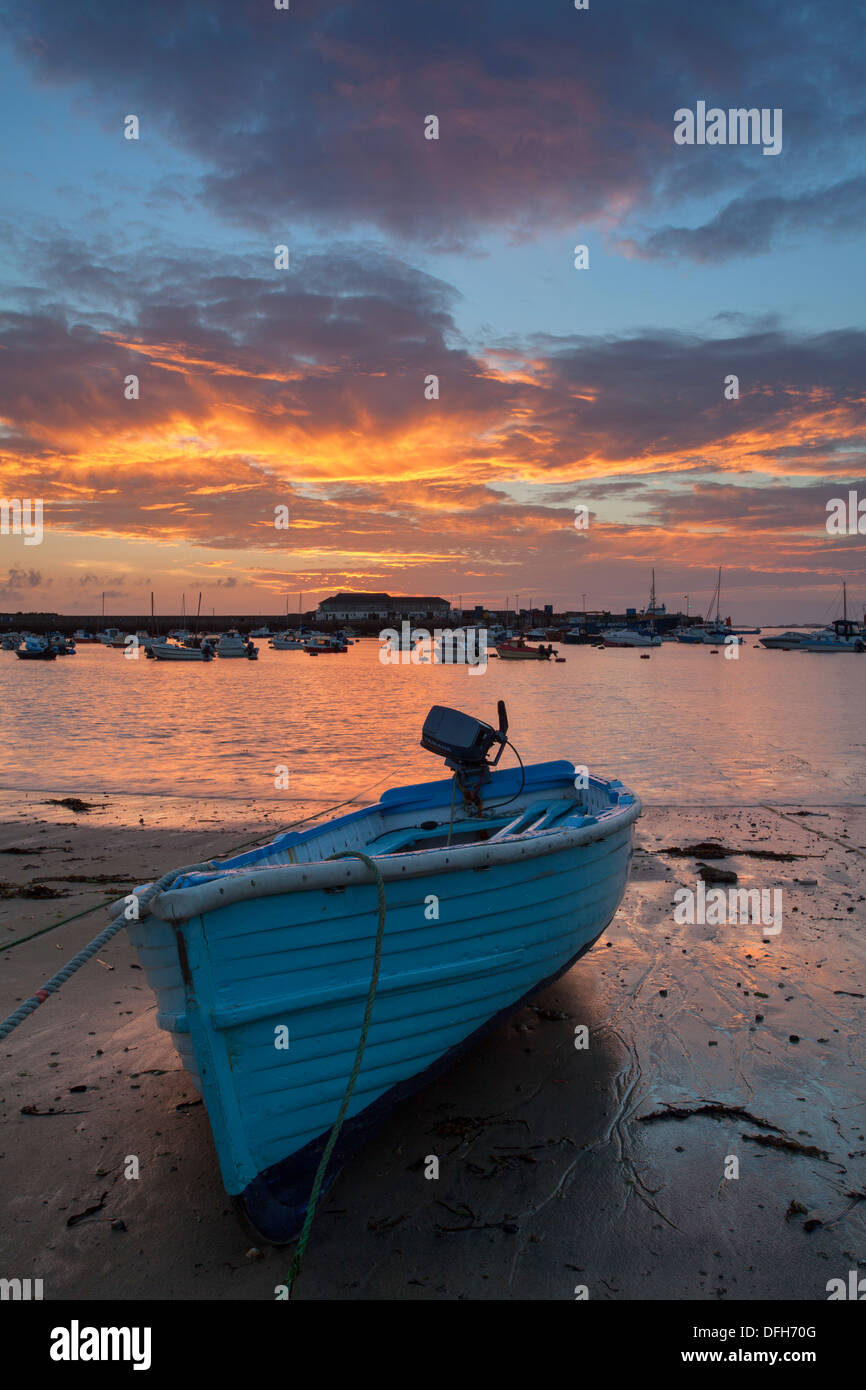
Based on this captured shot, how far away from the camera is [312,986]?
3.94m

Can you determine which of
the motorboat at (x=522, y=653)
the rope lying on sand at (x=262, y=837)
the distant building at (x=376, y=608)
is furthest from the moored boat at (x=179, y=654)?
A: the distant building at (x=376, y=608)

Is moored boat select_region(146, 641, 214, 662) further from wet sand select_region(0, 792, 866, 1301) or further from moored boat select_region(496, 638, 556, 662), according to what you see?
wet sand select_region(0, 792, 866, 1301)

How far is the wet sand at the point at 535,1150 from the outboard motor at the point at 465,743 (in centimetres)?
185

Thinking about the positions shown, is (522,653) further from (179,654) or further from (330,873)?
(330,873)

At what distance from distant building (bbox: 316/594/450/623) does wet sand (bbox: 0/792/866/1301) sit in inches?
6898

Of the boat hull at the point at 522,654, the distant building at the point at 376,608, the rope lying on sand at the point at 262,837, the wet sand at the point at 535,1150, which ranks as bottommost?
the wet sand at the point at 535,1150

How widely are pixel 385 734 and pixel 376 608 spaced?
16016cm

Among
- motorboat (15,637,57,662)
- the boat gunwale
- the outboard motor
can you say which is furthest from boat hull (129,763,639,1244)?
motorboat (15,637,57,662)

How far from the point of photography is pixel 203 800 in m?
15.4

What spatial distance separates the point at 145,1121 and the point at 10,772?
16.0m

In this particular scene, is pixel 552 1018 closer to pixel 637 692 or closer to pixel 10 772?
pixel 10 772

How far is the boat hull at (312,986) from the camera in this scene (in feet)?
12.2

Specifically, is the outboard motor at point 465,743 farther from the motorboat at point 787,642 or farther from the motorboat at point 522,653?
the motorboat at point 787,642

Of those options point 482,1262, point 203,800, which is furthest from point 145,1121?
point 203,800
